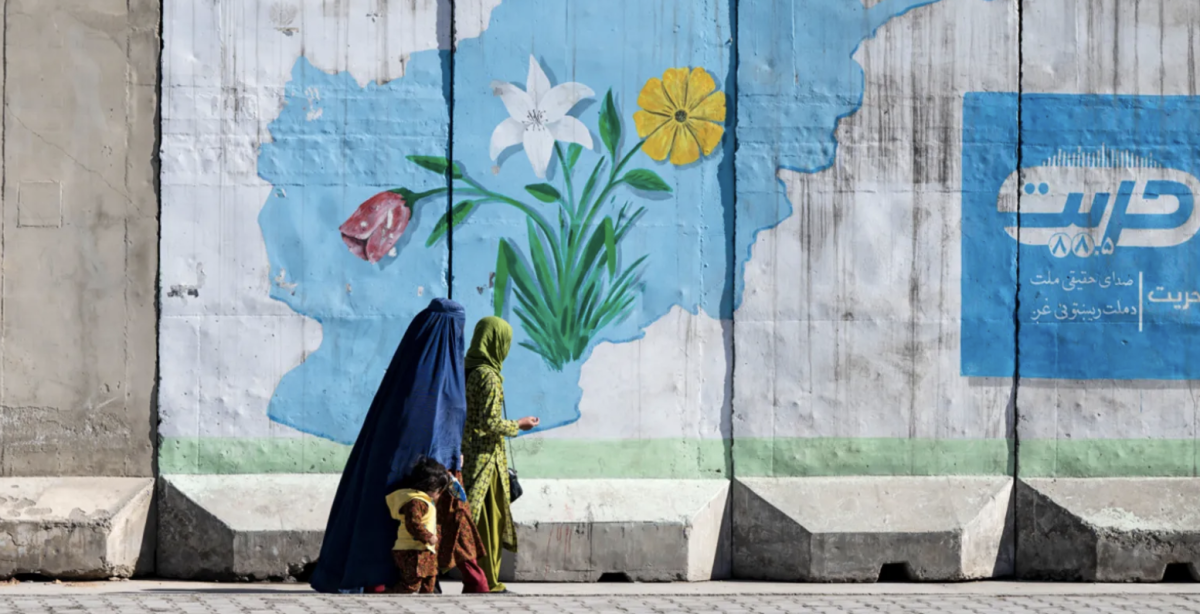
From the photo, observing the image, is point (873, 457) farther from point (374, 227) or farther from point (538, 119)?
point (374, 227)

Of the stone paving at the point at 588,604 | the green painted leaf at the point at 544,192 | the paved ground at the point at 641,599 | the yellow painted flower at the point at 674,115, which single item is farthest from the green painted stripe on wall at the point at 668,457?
the yellow painted flower at the point at 674,115

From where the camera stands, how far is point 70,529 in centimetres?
743

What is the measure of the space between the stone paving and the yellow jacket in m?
0.23

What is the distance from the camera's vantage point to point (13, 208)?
25.5 ft

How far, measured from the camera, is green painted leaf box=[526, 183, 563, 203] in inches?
315

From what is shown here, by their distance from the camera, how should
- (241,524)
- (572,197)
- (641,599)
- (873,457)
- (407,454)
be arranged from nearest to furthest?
1. (407,454)
2. (641,599)
3. (241,524)
4. (572,197)
5. (873,457)

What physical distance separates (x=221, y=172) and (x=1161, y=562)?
5.25 meters

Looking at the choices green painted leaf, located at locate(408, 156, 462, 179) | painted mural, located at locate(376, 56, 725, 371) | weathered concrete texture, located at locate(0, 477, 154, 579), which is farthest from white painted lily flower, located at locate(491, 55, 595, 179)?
weathered concrete texture, located at locate(0, 477, 154, 579)

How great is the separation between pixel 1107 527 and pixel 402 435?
3.78 meters

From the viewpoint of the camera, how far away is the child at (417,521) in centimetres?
648

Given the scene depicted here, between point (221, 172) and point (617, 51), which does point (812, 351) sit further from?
point (221, 172)

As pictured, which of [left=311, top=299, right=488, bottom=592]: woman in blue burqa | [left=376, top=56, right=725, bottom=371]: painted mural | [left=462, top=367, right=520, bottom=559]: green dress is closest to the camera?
[left=311, top=299, right=488, bottom=592]: woman in blue burqa

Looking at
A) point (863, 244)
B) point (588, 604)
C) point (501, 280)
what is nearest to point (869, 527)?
point (863, 244)

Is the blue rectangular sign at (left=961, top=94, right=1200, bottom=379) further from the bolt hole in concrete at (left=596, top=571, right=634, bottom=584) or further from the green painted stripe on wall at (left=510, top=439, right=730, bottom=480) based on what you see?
the bolt hole in concrete at (left=596, top=571, right=634, bottom=584)
